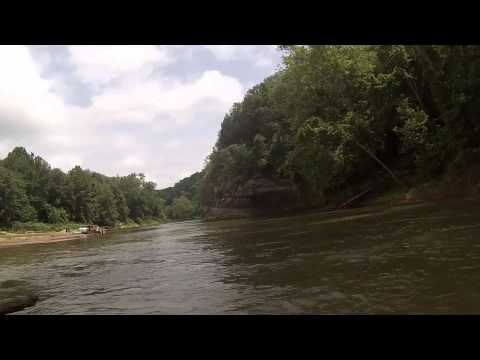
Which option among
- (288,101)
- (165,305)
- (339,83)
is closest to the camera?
(165,305)

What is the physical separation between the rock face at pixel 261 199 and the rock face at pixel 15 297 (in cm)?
4301

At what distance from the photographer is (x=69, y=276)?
1093 centimetres

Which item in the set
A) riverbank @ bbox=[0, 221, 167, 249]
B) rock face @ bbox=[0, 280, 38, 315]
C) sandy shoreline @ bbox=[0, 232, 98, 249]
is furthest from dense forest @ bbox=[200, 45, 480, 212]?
riverbank @ bbox=[0, 221, 167, 249]

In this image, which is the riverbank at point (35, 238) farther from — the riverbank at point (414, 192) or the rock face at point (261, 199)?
the riverbank at point (414, 192)

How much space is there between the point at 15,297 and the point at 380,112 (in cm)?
3042

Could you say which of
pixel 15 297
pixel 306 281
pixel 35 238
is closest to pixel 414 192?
pixel 306 281

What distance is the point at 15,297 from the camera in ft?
25.9

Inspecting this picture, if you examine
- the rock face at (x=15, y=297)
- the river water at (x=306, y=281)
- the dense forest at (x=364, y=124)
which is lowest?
the river water at (x=306, y=281)

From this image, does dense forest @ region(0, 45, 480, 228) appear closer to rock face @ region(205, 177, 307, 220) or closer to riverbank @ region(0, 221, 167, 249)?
rock face @ region(205, 177, 307, 220)

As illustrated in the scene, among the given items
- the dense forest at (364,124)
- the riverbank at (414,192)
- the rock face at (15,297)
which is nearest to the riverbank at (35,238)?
the dense forest at (364,124)

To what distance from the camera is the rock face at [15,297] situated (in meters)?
6.74
